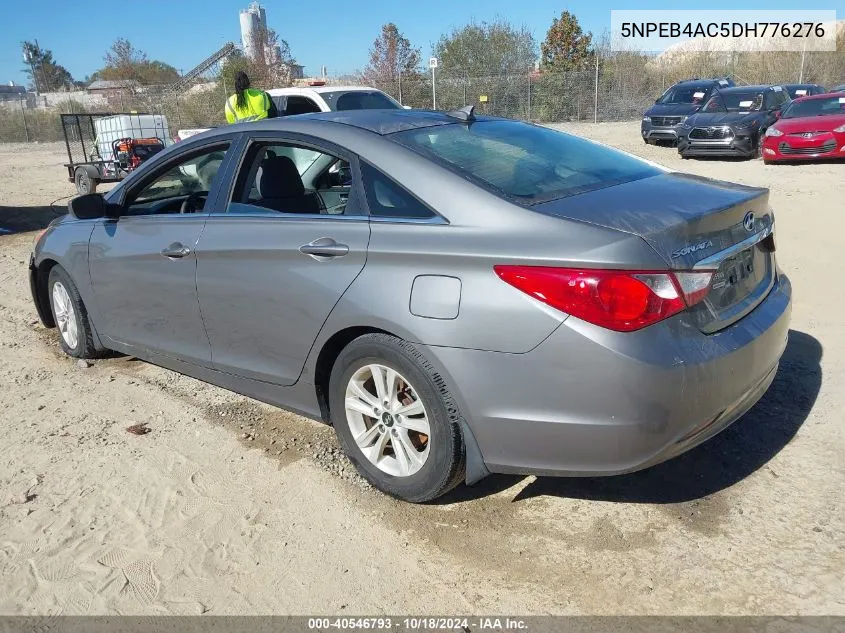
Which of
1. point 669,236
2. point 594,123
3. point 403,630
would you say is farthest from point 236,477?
point 594,123

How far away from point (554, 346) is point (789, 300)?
1.41m

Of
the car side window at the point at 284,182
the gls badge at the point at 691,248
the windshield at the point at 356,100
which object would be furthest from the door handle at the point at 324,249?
the windshield at the point at 356,100

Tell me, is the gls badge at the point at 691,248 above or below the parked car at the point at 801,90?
below

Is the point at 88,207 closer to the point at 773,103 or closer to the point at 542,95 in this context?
the point at 773,103

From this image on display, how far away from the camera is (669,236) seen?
265cm

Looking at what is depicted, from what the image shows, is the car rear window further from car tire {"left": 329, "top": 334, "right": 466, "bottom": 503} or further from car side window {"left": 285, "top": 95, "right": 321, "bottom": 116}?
car side window {"left": 285, "top": 95, "right": 321, "bottom": 116}

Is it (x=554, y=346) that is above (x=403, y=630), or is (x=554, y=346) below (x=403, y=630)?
above

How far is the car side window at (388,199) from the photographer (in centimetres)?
303

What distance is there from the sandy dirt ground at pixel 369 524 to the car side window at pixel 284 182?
121 centimetres

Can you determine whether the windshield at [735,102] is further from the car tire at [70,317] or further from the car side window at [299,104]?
the car tire at [70,317]

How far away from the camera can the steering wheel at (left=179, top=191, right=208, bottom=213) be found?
4188mm

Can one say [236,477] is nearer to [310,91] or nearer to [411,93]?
[310,91]

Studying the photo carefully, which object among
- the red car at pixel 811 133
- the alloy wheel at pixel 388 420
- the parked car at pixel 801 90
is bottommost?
the alloy wheel at pixel 388 420

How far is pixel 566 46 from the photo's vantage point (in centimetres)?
3594
